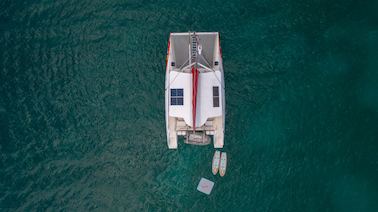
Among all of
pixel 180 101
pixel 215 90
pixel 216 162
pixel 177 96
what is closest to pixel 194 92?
pixel 180 101

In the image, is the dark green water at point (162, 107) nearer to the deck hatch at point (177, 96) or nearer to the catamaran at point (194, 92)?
the catamaran at point (194, 92)

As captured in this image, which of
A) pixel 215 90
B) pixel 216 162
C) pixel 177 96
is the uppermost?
pixel 215 90

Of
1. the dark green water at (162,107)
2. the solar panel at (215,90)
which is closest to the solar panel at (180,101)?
the solar panel at (215,90)

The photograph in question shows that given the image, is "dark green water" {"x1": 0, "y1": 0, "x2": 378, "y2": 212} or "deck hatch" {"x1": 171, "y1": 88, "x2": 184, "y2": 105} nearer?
"deck hatch" {"x1": 171, "y1": 88, "x2": 184, "y2": 105}

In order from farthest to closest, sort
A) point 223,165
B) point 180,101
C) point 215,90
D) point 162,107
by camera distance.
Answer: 1. point 162,107
2. point 223,165
3. point 215,90
4. point 180,101

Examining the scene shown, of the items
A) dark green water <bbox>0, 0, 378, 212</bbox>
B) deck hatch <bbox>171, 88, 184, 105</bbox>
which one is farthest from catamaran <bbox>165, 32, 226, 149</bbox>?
dark green water <bbox>0, 0, 378, 212</bbox>

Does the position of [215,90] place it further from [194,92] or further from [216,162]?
[216,162]

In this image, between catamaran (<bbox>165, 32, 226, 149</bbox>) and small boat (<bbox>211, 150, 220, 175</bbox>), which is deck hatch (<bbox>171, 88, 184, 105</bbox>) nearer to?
catamaran (<bbox>165, 32, 226, 149</bbox>)
